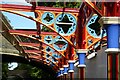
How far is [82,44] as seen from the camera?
12898 mm

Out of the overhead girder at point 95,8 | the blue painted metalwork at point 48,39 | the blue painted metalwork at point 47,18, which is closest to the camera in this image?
the overhead girder at point 95,8

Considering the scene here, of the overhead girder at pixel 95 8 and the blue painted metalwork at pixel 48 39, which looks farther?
the blue painted metalwork at pixel 48 39

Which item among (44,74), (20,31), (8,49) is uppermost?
(20,31)

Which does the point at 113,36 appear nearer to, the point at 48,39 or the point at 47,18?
the point at 47,18

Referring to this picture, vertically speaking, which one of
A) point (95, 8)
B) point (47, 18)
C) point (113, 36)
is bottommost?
point (113, 36)

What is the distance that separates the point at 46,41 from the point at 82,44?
4.57 metres

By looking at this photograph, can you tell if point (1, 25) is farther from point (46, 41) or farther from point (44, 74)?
point (44, 74)

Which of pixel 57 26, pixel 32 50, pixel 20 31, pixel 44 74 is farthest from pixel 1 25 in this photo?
pixel 44 74

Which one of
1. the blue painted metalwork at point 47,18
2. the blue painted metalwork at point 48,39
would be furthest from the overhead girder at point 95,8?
the blue painted metalwork at point 48,39

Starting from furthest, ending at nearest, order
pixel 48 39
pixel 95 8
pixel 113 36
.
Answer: pixel 48 39 → pixel 95 8 → pixel 113 36

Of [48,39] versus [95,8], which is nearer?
[95,8]

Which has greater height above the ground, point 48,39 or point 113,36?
point 113,36

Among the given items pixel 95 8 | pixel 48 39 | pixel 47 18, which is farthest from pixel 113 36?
pixel 48 39

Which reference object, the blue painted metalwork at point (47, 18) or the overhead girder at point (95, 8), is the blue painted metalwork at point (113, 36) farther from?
the blue painted metalwork at point (47, 18)
